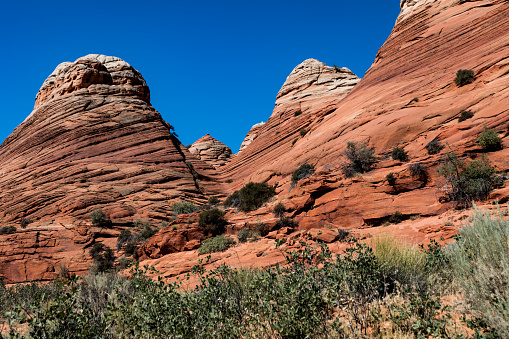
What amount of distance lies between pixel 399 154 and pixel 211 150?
46.8 m

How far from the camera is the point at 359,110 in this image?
22.4 m

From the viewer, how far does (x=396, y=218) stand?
11.3 m

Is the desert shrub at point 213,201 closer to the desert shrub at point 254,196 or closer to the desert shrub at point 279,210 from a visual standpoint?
the desert shrub at point 254,196

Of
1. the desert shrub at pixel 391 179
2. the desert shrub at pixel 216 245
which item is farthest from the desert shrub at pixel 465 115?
the desert shrub at pixel 216 245

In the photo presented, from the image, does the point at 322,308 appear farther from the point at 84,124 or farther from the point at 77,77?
the point at 77,77

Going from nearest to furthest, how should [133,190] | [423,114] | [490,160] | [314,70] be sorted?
[490,160] → [423,114] → [133,190] → [314,70]

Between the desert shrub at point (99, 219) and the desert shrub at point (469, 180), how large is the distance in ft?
61.0

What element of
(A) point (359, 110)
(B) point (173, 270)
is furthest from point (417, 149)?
(B) point (173, 270)

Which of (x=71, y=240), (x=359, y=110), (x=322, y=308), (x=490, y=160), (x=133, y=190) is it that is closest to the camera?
(x=322, y=308)

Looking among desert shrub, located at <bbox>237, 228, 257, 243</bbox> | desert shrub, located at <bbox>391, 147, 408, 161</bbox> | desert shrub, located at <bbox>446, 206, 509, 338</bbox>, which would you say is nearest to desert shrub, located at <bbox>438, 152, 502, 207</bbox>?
desert shrub, located at <bbox>391, 147, 408, 161</bbox>

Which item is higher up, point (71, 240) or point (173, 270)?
point (71, 240)

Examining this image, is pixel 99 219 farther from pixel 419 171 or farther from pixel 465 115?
pixel 465 115

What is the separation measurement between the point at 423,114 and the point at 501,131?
4.59m

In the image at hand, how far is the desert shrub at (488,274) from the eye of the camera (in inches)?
129
